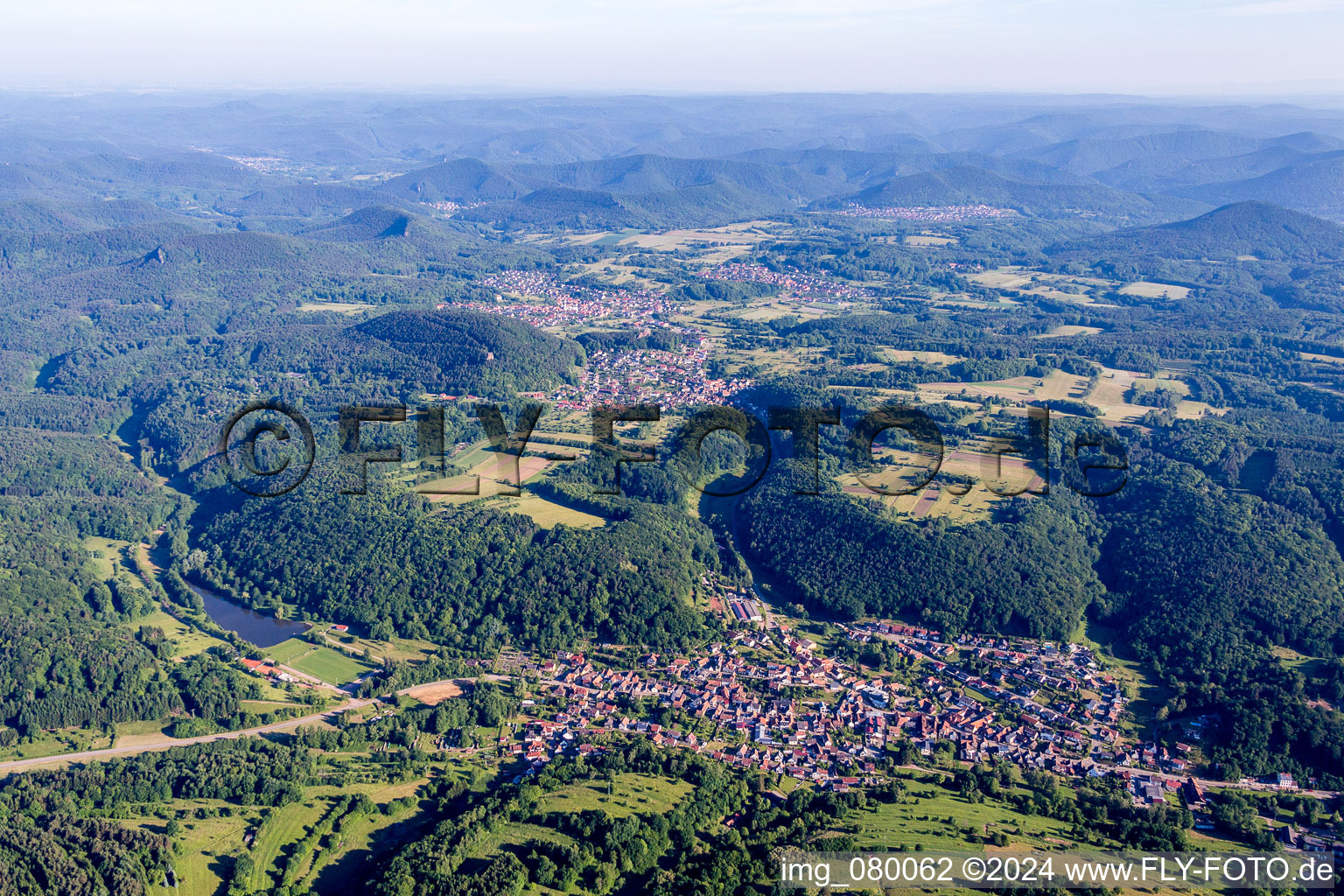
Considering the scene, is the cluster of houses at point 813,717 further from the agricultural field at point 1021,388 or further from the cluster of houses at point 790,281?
the cluster of houses at point 790,281

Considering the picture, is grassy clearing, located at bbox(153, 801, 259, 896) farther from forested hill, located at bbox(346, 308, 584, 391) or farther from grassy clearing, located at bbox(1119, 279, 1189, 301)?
grassy clearing, located at bbox(1119, 279, 1189, 301)

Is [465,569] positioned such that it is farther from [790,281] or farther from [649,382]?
[790,281]

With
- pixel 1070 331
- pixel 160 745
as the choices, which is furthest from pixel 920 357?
pixel 160 745

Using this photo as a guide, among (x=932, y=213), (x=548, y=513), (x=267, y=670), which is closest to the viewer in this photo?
(x=267, y=670)

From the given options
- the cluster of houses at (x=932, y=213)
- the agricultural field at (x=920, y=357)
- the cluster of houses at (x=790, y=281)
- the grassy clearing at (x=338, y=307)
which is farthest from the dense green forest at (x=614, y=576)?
the cluster of houses at (x=932, y=213)

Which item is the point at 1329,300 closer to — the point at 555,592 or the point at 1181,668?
the point at 1181,668

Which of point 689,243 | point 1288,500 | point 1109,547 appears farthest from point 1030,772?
point 689,243

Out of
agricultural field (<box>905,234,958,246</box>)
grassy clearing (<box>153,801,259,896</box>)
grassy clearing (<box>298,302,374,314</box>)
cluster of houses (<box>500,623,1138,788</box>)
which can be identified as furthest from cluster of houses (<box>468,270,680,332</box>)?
grassy clearing (<box>153,801,259,896</box>)
